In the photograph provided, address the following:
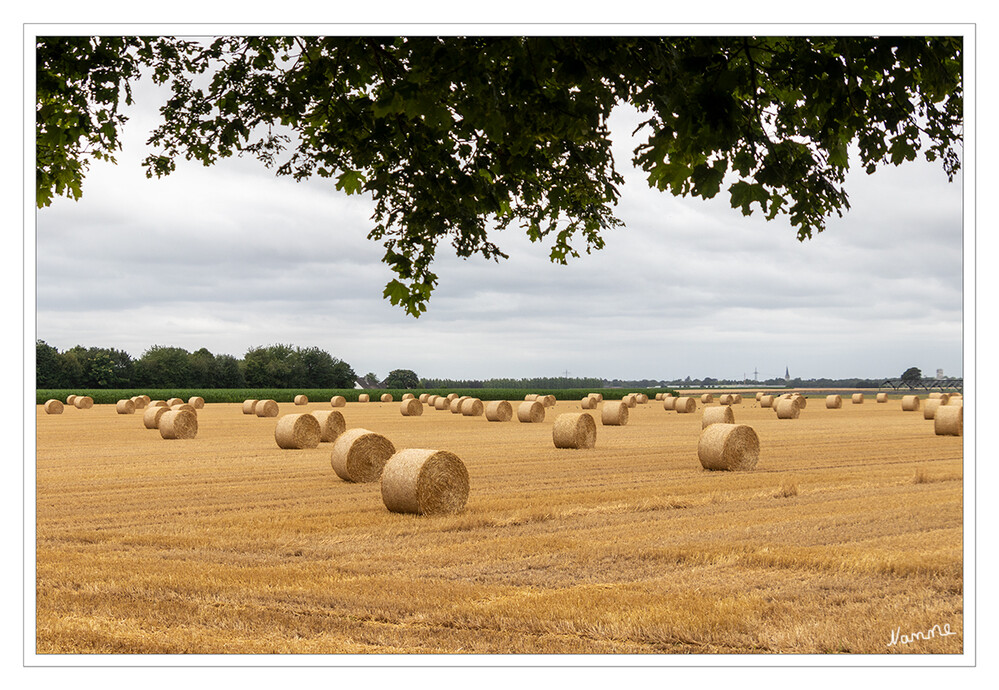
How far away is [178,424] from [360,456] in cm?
1436

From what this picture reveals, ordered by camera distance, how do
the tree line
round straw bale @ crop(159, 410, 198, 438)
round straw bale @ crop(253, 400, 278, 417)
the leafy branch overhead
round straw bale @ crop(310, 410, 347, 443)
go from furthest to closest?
round straw bale @ crop(253, 400, 278, 417), round straw bale @ crop(159, 410, 198, 438), round straw bale @ crop(310, 410, 347, 443), the tree line, the leafy branch overhead

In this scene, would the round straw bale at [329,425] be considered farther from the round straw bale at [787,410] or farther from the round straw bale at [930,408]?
the round straw bale at [930,408]

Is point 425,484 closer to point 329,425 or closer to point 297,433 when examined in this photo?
point 297,433

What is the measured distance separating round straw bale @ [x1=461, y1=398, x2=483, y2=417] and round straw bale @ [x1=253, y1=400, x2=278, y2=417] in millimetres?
9962

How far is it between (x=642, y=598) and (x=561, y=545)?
2.55 meters

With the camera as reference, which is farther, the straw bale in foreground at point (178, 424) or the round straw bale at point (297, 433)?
the straw bale in foreground at point (178, 424)

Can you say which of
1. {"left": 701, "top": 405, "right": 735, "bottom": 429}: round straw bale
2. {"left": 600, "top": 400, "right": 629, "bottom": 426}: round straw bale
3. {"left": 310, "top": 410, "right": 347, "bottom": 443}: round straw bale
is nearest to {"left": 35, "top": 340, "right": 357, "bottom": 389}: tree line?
{"left": 310, "top": 410, "right": 347, "bottom": 443}: round straw bale

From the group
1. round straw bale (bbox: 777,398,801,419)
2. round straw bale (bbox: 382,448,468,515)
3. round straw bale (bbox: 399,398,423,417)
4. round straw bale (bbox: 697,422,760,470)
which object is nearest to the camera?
round straw bale (bbox: 382,448,468,515)

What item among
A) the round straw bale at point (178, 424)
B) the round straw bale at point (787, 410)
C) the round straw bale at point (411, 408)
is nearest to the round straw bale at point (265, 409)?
the round straw bale at point (411, 408)

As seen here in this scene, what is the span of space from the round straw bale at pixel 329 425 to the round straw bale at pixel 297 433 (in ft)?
1.72

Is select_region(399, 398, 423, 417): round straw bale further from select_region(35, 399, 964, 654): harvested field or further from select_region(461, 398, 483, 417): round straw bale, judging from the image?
select_region(35, 399, 964, 654): harvested field

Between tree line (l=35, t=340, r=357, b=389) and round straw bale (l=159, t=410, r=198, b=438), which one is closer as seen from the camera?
tree line (l=35, t=340, r=357, b=389)

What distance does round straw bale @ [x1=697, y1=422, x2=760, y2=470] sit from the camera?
60.3 ft

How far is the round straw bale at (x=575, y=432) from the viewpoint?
2462cm
